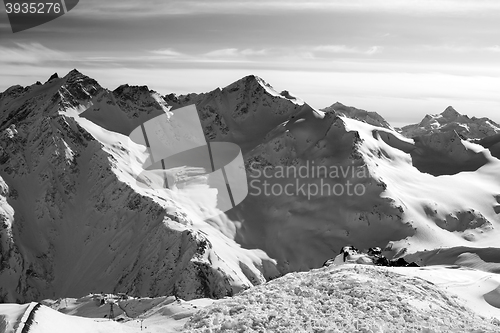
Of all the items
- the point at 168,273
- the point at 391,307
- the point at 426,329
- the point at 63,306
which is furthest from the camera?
the point at 168,273

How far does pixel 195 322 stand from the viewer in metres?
30.5

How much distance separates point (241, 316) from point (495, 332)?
1354 centimetres

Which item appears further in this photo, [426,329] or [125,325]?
[125,325]

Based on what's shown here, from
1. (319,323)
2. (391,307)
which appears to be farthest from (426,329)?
(319,323)

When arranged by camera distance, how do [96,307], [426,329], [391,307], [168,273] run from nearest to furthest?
[426,329], [391,307], [96,307], [168,273]

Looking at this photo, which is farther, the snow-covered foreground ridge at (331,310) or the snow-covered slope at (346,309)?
the snow-covered foreground ridge at (331,310)

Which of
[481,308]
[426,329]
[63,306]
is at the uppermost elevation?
[426,329]

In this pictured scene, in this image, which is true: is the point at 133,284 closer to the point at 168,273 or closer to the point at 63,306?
the point at 168,273

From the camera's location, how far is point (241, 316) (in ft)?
95.8

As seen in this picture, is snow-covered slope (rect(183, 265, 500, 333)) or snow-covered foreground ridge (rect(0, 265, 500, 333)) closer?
snow-covered slope (rect(183, 265, 500, 333))

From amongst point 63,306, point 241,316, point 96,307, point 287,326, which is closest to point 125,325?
point 241,316

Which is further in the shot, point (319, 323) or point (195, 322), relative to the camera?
point (195, 322)

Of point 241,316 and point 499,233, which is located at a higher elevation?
point 241,316

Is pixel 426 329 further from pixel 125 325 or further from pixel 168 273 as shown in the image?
pixel 168 273
